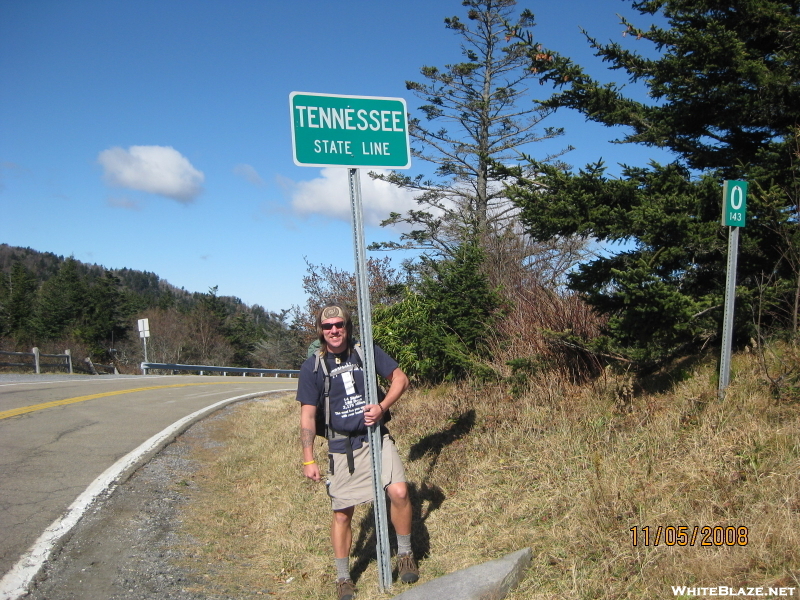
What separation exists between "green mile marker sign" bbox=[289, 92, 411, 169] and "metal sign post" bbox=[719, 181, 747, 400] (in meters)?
2.54

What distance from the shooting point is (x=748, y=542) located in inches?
134

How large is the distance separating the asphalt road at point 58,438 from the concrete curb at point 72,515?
0.24ft

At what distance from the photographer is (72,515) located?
5594 mm

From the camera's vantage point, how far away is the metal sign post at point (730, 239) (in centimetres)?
490

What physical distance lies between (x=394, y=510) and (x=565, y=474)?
4.61 feet

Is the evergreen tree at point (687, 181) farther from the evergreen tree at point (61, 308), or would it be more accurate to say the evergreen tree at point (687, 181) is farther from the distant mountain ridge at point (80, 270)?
the distant mountain ridge at point (80, 270)

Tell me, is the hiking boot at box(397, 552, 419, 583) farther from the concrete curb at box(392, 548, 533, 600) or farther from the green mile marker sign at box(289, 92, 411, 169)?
the green mile marker sign at box(289, 92, 411, 169)

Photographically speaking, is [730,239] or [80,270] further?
[80,270]

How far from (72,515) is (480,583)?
3854 millimetres

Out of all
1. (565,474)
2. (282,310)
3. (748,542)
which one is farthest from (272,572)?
(282,310)

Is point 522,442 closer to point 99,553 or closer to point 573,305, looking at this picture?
point 573,305

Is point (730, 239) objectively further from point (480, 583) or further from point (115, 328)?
point (115, 328)

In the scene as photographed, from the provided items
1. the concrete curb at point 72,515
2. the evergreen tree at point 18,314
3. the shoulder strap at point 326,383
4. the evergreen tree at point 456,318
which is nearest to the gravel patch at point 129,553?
the concrete curb at point 72,515
